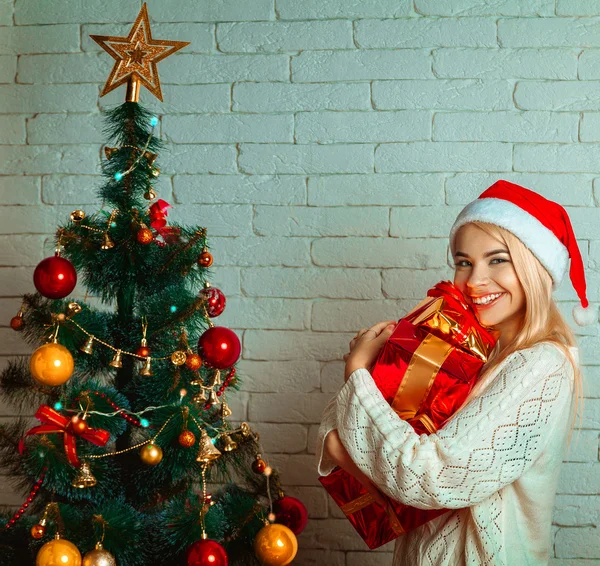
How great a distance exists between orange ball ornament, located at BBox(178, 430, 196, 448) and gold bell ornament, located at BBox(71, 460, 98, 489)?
6.5 inches

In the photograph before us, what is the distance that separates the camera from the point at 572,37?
1.90 metres

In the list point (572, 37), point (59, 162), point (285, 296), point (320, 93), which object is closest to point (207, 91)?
point (320, 93)

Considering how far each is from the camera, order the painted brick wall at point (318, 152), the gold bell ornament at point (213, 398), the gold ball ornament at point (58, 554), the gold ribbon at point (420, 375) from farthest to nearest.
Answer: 1. the painted brick wall at point (318, 152)
2. the gold bell ornament at point (213, 398)
3. the gold ribbon at point (420, 375)
4. the gold ball ornament at point (58, 554)

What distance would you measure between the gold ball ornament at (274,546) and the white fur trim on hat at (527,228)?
27.7 inches

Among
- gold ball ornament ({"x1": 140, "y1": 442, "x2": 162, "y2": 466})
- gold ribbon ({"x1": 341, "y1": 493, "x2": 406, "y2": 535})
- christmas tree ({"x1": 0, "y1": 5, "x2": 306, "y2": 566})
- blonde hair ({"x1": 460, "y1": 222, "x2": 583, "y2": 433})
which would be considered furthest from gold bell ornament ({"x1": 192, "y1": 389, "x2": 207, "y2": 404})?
blonde hair ({"x1": 460, "y1": 222, "x2": 583, "y2": 433})

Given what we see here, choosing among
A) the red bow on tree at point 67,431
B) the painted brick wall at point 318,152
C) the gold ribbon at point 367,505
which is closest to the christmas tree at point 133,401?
the red bow on tree at point 67,431

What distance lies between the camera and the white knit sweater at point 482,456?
3.92ft

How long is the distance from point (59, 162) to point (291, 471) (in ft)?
3.58

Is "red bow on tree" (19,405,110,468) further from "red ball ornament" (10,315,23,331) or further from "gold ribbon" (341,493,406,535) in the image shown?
"gold ribbon" (341,493,406,535)

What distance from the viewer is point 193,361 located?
128 centimetres

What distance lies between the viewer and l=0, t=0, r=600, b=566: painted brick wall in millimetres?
1911

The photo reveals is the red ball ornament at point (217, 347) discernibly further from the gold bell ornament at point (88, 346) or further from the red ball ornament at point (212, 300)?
the gold bell ornament at point (88, 346)

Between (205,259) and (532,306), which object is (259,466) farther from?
(532,306)

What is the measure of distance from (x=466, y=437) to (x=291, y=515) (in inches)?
16.3
